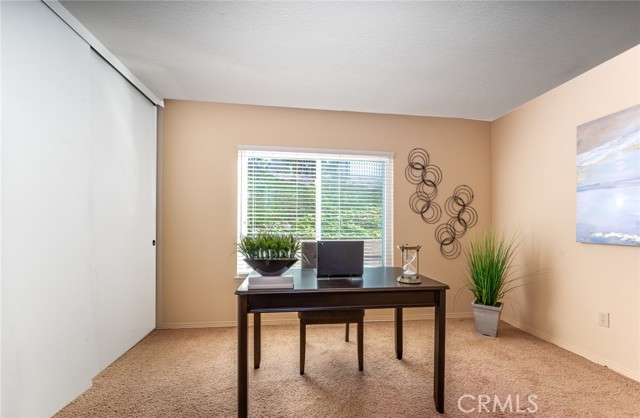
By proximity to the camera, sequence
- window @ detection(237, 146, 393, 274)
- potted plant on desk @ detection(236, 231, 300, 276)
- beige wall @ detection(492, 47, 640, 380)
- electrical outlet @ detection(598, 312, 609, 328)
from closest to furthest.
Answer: potted plant on desk @ detection(236, 231, 300, 276)
beige wall @ detection(492, 47, 640, 380)
electrical outlet @ detection(598, 312, 609, 328)
window @ detection(237, 146, 393, 274)

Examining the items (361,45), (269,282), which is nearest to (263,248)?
(269,282)

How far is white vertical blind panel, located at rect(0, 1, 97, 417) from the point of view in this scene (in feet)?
4.80

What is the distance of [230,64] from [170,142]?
4.58ft

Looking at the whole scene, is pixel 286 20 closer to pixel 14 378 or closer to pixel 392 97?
pixel 392 97

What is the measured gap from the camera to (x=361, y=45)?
197 cm

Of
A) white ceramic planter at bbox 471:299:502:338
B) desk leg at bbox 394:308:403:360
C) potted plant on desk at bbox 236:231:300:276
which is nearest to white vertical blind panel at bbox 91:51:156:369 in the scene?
potted plant on desk at bbox 236:231:300:276

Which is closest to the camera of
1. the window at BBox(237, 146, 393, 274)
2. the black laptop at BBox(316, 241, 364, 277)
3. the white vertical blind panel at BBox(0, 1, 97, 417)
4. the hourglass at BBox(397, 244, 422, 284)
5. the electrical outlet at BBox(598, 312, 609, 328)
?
the white vertical blind panel at BBox(0, 1, 97, 417)

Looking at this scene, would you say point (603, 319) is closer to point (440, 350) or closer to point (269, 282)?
point (440, 350)

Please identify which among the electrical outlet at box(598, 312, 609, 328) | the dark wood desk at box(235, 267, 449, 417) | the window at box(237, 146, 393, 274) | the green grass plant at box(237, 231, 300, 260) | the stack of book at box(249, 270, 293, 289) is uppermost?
the window at box(237, 146, 393, 274)

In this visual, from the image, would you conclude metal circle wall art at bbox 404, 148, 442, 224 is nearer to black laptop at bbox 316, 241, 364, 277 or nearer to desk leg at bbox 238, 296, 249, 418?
black laptop at bbox 316, 241, 364, 277

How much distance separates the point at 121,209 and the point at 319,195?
1.93m

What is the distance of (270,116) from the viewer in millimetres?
3393

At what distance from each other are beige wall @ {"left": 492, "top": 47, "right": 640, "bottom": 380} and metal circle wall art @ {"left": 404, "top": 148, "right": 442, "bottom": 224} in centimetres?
80

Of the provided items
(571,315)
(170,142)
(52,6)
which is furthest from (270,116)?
(571,315)
